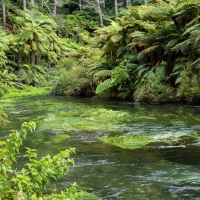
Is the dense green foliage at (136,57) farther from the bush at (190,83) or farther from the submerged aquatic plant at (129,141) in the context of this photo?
the submerged aquatic plant at (129,141)

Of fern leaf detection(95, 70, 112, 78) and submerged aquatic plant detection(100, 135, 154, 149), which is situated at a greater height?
fern leaf detection(95, 70, 112, 78)

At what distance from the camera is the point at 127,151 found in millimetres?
6473

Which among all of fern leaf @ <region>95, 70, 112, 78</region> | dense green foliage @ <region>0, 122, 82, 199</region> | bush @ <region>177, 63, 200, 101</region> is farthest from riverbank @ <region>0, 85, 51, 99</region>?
dense green foliage @ <region>0, 122, 82, 199</region>

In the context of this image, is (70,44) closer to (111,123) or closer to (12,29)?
(12,29)

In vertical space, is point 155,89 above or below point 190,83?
below

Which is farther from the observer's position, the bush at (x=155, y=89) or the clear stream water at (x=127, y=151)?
the bush at (x=155, y=89)

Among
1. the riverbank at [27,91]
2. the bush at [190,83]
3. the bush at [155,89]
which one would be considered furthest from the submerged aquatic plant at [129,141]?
the riverbank at [27,91]

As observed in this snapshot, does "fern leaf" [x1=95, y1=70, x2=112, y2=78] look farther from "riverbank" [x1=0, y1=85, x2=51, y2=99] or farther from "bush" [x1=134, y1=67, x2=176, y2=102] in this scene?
"riverbank" [x1=0, y1=85, x2=51, y2=99]

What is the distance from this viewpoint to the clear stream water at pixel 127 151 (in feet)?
14.8

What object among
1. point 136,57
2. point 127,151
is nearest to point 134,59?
point 136,57

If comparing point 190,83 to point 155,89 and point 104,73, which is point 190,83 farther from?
point 104,73

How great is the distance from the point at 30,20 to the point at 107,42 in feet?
34.3

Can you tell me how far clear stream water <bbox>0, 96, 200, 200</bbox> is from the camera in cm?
451

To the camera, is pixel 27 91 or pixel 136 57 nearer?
pixel 136 57
